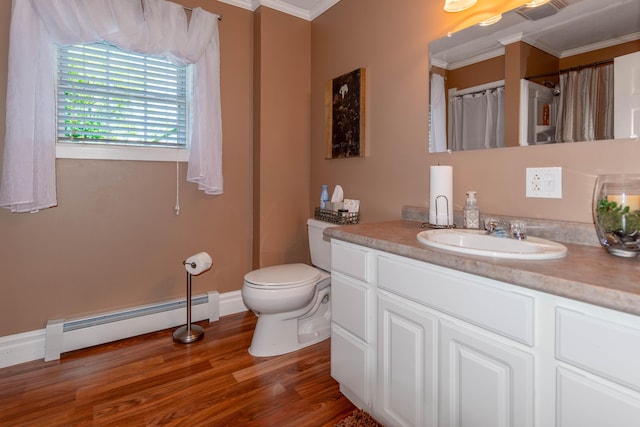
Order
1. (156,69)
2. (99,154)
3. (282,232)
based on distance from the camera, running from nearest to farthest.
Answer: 1. (99,154)
2. (156,69)
3. (282,232)

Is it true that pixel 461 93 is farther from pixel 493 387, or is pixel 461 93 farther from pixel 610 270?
pixel 493 387

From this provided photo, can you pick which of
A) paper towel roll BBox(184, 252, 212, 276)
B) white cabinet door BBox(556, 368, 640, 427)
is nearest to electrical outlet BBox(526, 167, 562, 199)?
white cabinet door BBox(556, 368, 640, 427)

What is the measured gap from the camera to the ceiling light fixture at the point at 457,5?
1475mm

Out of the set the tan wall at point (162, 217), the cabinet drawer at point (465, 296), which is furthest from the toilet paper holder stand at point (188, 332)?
the cabinet drawer at point (465, 296)

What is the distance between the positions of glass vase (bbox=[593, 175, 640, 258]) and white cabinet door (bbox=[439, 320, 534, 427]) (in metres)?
0.45

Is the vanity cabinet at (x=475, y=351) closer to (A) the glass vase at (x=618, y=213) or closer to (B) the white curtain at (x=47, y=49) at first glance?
(A) the glass vase at (x=618, y=213)

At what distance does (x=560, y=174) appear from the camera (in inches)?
48.9

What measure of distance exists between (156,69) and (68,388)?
76.6 inches

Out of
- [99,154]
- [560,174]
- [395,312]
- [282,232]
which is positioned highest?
[99,154]

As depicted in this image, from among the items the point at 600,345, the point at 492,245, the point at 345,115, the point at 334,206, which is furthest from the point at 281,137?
the point at 600,345

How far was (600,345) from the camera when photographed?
2.29 ft

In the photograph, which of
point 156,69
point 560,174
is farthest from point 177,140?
point 560,174

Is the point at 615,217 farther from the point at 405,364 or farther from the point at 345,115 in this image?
the point at 345,115

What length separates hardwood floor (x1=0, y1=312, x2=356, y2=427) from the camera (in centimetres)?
143
